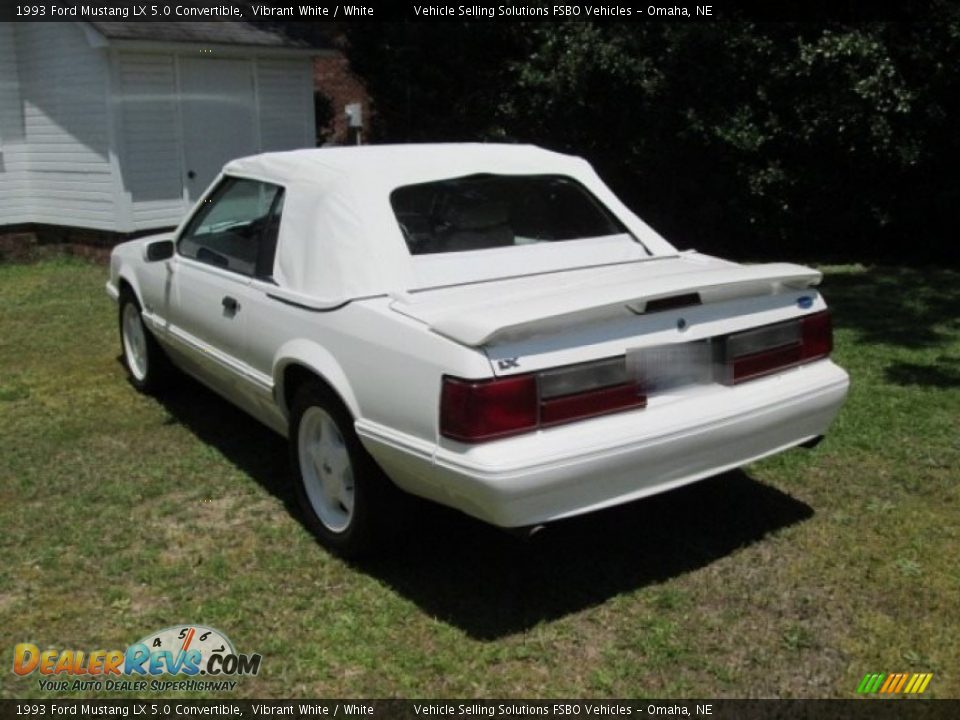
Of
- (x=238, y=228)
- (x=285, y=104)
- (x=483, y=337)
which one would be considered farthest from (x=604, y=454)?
(x=285, y=104)

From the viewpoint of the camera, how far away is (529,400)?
10.8ft

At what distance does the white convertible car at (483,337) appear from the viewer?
3293 millimetres

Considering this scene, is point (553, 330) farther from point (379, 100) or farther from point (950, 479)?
point (379, 100)

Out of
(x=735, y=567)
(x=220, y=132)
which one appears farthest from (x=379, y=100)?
(x=735, y=567)

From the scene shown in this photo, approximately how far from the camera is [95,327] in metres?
8.87

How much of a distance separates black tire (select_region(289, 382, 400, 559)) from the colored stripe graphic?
69.8 inches

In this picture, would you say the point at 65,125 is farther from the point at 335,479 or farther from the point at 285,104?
the point at 335,479

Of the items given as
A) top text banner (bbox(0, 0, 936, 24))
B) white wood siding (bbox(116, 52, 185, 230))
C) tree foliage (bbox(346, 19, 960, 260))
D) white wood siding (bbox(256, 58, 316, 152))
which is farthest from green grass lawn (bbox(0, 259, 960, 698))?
white wood siding (bbox(256, 58, 316, 152))

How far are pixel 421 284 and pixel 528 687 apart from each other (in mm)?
1641

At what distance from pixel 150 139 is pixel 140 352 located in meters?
7.45

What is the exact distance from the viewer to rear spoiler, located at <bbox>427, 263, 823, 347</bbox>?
3246 mm

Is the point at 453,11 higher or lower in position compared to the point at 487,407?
higher

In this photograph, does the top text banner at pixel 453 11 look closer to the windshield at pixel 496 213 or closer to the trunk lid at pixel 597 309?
the windshield at pixel 496 213

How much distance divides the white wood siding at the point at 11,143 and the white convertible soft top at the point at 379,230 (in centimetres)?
1039
